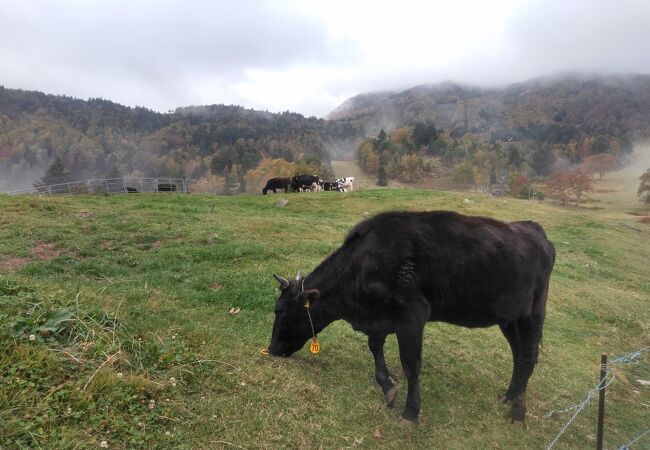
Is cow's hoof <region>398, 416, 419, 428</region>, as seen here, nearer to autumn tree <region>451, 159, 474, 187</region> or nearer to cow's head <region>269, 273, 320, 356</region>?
cow's head <region>269, 273, 320, 356</region>

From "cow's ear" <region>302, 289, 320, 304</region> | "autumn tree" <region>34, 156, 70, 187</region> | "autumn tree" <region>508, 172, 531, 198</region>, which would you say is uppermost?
"cow's ear" <region>302, 289, 320, 304</region>

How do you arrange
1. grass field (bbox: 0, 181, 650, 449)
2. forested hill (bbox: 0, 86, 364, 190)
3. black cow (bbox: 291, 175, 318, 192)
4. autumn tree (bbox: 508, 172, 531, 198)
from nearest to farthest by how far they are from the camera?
grass field (bbox: 0, 181, 650, 449) → black cow (bbox: 291, 175, 318, 192) → autumn tree (bbox: 508, 172, 531, 198) → forested hill (bbox: 0, 86, 364, 190)

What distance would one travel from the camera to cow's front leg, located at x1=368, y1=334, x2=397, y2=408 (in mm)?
5926

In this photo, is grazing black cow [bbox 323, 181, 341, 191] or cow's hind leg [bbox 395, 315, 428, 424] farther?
grazing black cow [bbox 323, 181, 341, 191]

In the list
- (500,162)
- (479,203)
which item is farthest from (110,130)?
(479,203)

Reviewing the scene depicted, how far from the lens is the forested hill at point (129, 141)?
120688 millimetres

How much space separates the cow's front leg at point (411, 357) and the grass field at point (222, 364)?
0.23 meters

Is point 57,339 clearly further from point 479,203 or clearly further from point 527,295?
point 479,203

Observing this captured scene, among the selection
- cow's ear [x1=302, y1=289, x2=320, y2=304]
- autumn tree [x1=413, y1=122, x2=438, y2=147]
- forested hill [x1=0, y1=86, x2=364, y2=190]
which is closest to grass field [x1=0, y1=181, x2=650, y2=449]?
cow's ear [x1=302, y1=289, x2=320, y2=304]

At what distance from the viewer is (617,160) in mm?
138000

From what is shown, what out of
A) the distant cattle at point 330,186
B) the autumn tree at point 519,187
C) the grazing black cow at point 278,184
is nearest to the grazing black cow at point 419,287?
the grazing black cow at point 278,184

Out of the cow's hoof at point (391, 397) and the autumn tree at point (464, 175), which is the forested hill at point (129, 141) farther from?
the cow's hoof at point (391, 397)

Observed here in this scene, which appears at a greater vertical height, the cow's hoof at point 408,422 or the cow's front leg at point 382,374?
the cow's front leg at point 382,374

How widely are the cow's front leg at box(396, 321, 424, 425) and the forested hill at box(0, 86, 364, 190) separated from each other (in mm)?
98081
